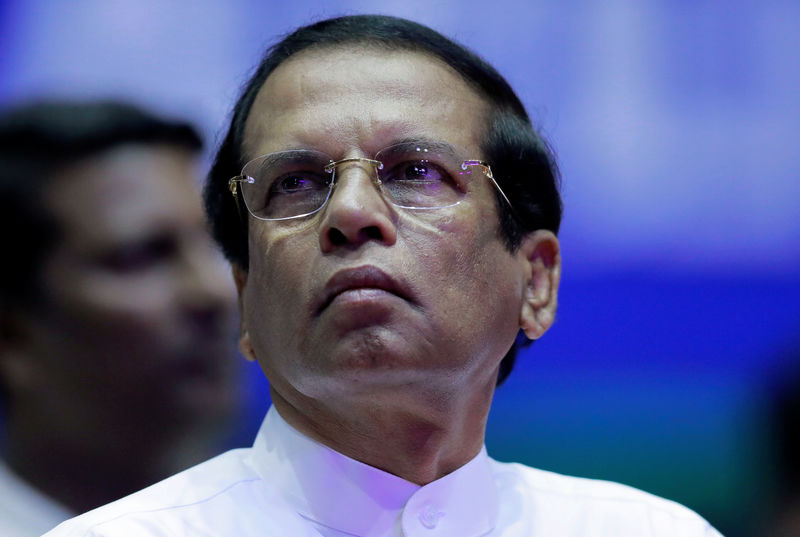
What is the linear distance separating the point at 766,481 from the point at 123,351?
2432 millimetres

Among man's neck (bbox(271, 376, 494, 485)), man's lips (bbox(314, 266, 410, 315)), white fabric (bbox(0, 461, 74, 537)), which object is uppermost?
man's lips (bbox(314, 266, 410, 315))

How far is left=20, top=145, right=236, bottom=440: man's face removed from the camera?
3.60 m

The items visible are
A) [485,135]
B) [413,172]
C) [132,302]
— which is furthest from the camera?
[132,302]

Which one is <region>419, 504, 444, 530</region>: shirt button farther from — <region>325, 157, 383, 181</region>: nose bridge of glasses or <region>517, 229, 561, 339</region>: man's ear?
<region>325, 157, 383, 181</region>: nose bridge of glasses

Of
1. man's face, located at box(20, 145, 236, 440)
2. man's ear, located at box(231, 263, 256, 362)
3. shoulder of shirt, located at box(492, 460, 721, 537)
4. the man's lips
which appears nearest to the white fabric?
man's face, located at box(20, 145, 236, 440)

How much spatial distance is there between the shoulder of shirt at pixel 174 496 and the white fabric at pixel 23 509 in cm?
144

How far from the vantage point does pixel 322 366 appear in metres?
2.11

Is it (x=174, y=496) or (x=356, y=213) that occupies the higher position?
(x=356, y=213)

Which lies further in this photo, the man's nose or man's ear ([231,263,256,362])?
man's ear ([231,263,256,362])

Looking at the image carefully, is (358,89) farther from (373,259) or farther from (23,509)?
(23,509)

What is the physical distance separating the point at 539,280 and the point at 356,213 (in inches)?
27.9

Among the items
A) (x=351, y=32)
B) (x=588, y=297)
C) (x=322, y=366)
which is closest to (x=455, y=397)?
(x=322, y=366)

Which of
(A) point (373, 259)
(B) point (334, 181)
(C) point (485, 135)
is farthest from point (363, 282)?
(C) point (485, 135)

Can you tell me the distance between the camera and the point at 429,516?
223 centimetres
